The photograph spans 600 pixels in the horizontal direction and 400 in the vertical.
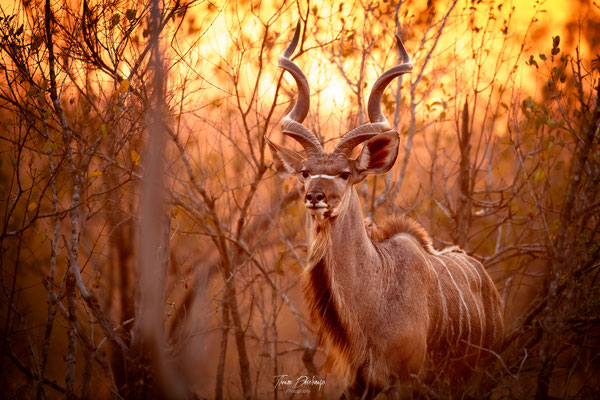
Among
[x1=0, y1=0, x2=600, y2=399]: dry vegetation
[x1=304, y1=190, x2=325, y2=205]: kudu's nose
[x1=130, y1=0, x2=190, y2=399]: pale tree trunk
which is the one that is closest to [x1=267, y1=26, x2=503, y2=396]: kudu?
[x1=304, y1=190, x2=325, y2=205]: kudu's nose

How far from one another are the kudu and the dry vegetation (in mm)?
328

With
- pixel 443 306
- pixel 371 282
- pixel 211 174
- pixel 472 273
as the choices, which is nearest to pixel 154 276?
pixel 371 282

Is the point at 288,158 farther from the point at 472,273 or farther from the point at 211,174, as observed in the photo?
the point at 472,273

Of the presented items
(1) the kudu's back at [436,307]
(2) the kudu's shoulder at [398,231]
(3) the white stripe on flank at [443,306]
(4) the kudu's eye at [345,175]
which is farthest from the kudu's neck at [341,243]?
(3) the white stripe on flank at [443,306]

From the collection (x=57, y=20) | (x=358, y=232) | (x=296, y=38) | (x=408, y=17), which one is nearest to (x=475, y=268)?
(x=358, y=232)

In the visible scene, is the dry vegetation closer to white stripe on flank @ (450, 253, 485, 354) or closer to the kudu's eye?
white stripe on flank @ (450, 253, 485, 354)

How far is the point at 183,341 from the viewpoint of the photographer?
4.27 meters

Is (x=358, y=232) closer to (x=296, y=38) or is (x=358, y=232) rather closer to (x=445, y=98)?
(x=296, y=38)

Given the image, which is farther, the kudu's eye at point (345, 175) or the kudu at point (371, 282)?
the kudu's eye at point (345, 175)

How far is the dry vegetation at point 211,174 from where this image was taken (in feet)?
12.1

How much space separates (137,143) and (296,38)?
1573 mm

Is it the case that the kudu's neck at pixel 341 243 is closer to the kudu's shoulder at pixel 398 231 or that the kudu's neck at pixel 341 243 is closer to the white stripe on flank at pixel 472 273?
the kudu's shoulder at pixel 398 231

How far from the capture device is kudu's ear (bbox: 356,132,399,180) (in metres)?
4.11

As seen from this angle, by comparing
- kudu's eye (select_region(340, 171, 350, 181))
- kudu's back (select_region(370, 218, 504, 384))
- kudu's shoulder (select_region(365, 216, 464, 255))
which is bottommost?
kudu's back (select_region(370, 218, 504, 384))
